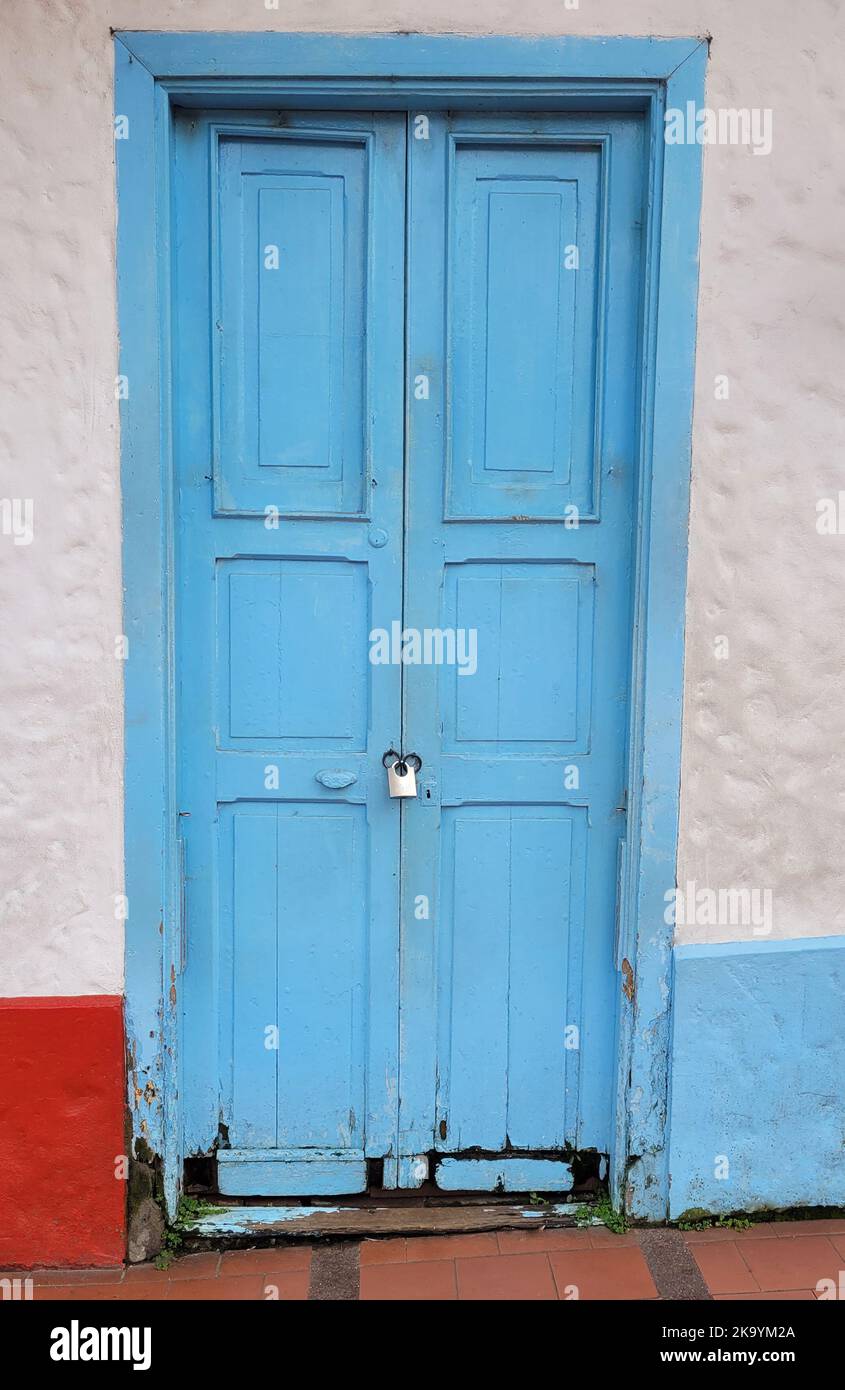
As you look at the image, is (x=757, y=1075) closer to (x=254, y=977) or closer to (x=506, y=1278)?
(x=506, y=1278)

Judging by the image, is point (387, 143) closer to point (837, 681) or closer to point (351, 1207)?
point (837, 681)

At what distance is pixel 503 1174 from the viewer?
10.2 ft

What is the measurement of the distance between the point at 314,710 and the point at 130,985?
2.77ft

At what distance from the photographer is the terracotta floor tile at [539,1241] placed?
293 cm

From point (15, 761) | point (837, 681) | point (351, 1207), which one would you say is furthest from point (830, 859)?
point (15, 761)

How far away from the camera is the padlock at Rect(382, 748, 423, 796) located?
286 centimetres

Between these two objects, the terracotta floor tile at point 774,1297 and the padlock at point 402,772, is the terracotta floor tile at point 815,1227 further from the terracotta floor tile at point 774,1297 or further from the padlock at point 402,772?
the padlock at point 402,772

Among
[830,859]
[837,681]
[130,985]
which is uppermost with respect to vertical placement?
[837,681]

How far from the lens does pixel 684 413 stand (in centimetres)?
279

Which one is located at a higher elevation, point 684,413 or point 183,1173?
point 684,413

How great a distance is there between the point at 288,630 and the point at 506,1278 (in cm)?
173

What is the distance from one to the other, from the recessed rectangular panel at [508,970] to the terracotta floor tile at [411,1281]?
319mm

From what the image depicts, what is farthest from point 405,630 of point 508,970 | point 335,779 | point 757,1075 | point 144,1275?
point 144,1275

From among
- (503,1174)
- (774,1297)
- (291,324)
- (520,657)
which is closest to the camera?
(774,1297)
